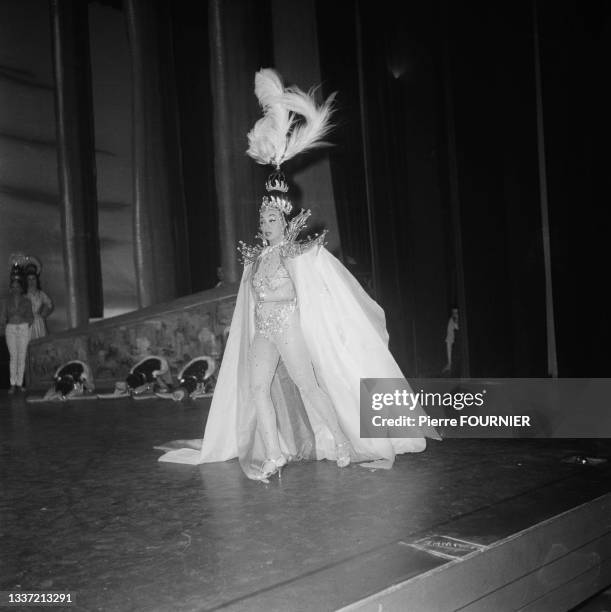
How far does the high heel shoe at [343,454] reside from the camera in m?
4.02

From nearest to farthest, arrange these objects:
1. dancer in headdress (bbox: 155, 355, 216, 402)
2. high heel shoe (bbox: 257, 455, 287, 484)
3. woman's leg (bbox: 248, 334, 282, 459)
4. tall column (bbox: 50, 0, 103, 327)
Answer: high heel shoe (bbox: 257, 455, 287, 484) < woman's leg (bbox: 248, 334, 282, 459) < dancer in headdress (bbox: 155, 355, 216, 402) < tall column (bbox: 50, 0, 103, 327)

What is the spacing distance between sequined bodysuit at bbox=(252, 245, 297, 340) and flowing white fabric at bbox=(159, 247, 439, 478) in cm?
6

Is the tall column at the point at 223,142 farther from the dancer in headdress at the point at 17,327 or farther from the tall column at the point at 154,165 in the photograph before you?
the dancer in headdress at the point at 17,327

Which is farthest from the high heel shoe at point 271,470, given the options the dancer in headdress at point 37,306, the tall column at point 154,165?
the tall column at point 154,165

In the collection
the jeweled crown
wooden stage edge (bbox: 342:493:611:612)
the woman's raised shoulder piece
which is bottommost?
wooden stage edge (bbox: 342:493:611:612)

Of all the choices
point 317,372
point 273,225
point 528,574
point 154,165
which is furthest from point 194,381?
point 528,574

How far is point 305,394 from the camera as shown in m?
4.09

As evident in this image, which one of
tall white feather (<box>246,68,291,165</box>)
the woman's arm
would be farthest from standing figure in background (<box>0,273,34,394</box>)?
tall white feather (<box>246,68,291,165</box>)

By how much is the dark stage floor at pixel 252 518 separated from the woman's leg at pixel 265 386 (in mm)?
227

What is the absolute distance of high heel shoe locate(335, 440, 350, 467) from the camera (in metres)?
4.02

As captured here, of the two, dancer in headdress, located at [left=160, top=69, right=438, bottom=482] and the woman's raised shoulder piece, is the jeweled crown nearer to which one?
dancer in headdress, located at [left=160, top=69, right=438, bottom=482]

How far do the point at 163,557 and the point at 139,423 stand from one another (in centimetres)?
386

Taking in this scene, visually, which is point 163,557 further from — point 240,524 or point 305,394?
point 305,394

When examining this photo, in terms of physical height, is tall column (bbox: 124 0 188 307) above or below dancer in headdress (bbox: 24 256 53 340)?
above
